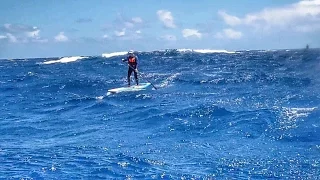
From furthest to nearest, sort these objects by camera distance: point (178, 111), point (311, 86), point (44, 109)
Result: point (311, 86), point (44, 109), point (178, 111)

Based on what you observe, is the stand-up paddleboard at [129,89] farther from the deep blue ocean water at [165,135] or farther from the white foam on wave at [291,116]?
the white foam on wave at [291,116]

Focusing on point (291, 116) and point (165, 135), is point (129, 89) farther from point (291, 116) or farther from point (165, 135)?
point (291, 116)

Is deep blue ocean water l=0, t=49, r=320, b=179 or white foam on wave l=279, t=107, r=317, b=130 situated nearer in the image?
deep blue ocean water l=0, t=49, r=320, b=179

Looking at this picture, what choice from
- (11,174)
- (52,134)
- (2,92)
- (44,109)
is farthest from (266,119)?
(2,92)

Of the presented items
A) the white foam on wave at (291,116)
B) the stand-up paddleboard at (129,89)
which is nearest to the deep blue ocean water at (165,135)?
the white foam on wave at (291,116)

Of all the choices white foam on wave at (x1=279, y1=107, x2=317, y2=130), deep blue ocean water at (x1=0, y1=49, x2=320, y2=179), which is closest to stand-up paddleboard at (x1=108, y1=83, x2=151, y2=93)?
deep blue ocean water at (x1=0, y1=49, x2=320, y2=179)

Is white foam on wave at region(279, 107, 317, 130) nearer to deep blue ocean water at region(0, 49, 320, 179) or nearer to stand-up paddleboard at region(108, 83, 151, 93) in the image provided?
deep blue ocean water at region(0, 49, 320, 179)

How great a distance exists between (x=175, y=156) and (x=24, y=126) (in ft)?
28.6

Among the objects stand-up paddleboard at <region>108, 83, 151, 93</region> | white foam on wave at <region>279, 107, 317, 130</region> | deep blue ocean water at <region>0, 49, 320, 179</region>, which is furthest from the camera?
stand-up paddleboard at <region>108, 83, 151, 93</region>

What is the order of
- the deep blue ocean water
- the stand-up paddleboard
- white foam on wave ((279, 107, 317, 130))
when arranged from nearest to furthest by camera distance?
the deep blue ocean water
white foam on wave ((279, 107, 317, 130))
the stand-up paddleboard

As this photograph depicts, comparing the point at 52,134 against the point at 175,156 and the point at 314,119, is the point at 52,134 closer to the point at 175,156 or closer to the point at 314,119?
the point at 175,156

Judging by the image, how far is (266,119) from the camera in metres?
15.9

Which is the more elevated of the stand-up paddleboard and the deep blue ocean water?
the stand-up paddleboard

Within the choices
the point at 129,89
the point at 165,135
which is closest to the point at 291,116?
the point at 165,135
